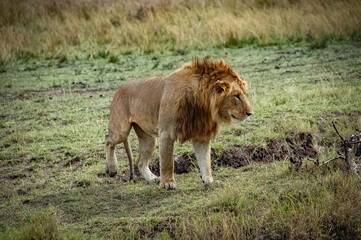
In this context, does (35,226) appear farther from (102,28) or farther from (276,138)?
(102,28)

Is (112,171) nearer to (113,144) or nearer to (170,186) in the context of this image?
(113,144)

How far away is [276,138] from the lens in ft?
22.8

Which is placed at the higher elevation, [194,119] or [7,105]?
[194,119]

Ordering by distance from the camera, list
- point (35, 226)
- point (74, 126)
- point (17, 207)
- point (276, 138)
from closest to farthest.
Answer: point (35, 226) < point (17, 207) < point (276, 138) < point (74, 126)

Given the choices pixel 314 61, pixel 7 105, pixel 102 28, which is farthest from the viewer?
pixel 102 28

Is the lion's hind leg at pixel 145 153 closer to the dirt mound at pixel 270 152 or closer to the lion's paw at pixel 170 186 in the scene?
the lion's paw at pixel 170 186

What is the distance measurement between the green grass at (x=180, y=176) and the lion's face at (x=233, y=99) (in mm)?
663

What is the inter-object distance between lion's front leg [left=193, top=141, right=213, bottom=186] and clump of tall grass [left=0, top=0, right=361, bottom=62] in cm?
807

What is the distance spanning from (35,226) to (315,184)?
7.72 feet

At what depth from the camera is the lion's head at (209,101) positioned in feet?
18.4

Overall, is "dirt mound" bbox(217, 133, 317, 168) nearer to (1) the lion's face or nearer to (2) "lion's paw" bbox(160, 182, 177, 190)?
(2) "lion's paw" bbox(160, 182, 177, 190)

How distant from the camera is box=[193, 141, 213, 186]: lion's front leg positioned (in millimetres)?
5887

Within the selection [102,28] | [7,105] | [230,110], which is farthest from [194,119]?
[102,28]

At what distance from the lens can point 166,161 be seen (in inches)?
229
